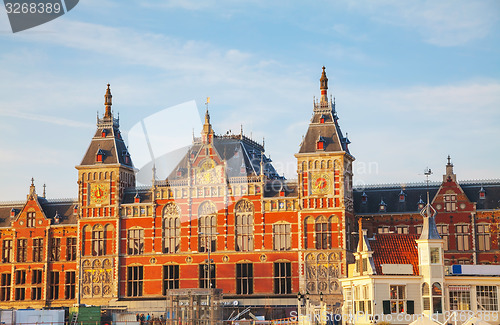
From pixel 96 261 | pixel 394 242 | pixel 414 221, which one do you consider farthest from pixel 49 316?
pixel 414 221

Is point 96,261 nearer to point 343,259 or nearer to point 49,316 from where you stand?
point 49,316

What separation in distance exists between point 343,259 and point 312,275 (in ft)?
9.93

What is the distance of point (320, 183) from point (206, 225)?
435 inches

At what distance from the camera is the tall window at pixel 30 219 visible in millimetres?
83688

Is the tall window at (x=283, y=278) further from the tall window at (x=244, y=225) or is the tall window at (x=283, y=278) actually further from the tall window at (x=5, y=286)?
the tall window at (x=5, y=286)

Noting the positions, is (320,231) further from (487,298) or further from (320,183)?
(487,298)

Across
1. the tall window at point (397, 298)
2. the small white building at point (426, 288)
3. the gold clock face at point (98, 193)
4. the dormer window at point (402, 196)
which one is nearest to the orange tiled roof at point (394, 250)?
the small white building at point (426, 288)

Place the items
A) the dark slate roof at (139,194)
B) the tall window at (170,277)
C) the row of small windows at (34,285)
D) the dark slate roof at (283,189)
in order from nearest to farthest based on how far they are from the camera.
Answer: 1. the dark slate roof at (283,189)
2. the tall window at (170,277)
3. the dark slate roof at (139,194)
4. the row of small windows at (34,285)

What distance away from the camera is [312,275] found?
7319cm

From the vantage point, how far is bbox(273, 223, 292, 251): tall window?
74812mm

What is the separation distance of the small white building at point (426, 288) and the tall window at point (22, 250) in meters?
39.1

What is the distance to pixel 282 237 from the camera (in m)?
74.9

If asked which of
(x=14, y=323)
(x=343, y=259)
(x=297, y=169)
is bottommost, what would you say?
(x=14, y=323)

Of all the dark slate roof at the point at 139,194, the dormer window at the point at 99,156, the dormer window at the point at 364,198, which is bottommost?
the dormer window at the point at 364,198
